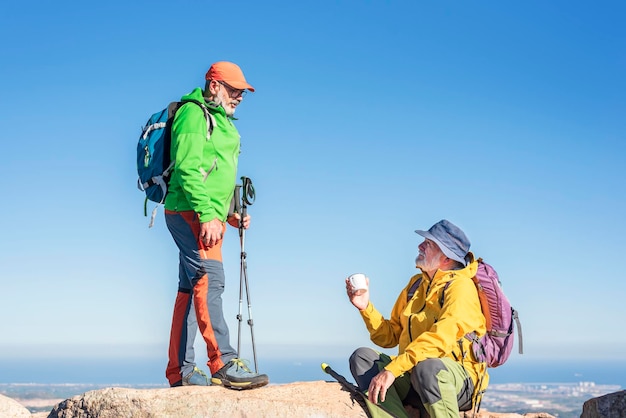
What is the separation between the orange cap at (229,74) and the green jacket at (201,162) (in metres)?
0.27

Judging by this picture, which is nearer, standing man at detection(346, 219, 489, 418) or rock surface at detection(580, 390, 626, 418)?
standing man at detection(346, 219, 489, 418)

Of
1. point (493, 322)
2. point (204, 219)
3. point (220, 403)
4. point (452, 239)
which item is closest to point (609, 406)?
point (493, 322)

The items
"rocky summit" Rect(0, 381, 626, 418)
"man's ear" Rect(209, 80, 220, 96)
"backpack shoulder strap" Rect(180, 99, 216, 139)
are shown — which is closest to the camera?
"rocky summit" Rect(0, 381, 626, 418)

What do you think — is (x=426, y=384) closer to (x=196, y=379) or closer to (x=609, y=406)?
(x=609, y=406)

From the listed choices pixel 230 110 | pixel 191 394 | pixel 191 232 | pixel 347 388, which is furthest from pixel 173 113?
pixel 347 388

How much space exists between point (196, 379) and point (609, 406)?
3.99 m

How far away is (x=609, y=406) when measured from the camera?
7039 mm

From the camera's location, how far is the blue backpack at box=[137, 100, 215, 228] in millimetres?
7719

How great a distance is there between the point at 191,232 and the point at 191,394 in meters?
1.59

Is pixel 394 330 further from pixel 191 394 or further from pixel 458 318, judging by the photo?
pixel 191 394

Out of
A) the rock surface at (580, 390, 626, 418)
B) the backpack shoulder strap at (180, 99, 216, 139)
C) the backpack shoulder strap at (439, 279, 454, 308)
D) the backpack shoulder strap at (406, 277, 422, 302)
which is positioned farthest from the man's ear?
the rock surface at (580, 390, 626, 418)

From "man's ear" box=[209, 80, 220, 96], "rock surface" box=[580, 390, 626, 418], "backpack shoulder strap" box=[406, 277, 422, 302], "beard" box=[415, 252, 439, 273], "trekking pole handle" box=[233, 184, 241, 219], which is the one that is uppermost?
"man's ear" box=[209, 80, 220, 96]

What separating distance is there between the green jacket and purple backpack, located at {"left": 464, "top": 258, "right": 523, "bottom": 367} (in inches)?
111

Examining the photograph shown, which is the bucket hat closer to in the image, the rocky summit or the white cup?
the white cup
